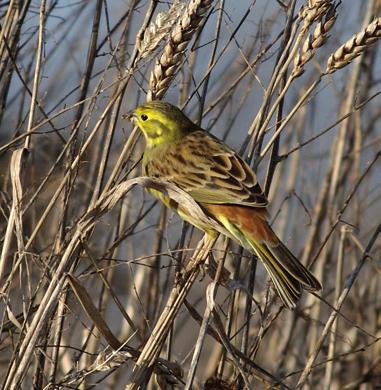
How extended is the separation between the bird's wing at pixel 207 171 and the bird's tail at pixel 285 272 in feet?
0.57

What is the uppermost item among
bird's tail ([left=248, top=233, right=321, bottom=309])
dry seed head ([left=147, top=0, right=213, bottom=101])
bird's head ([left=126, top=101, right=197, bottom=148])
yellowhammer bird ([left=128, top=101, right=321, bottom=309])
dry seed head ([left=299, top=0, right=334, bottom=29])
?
dry seed head ([left=299, top=0, right=334, bottom=29])

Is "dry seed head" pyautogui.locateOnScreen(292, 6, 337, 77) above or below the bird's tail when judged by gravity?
above

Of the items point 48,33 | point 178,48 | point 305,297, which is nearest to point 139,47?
point 178,48

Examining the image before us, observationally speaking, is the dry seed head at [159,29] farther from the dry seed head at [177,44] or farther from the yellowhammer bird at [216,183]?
the yellowhammer bird at [216,183]

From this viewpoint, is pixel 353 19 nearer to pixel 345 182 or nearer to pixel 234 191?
pixel 345 182

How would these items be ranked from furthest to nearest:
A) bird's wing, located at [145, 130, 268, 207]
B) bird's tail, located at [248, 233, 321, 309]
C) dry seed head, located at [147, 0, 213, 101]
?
bird's wing, located at [145, 130, 268, 207]
bird's tail, located at [248, 233, 321, 309]
dry seed head, located at [147, 0, 213, 101]

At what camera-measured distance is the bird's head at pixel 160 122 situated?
305 centimetres

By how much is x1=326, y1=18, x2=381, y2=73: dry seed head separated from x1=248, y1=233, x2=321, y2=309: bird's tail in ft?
2.14

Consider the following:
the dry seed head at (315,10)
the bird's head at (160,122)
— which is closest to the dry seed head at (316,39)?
the dry seed head at (315,10)

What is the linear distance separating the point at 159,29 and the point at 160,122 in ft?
2.34

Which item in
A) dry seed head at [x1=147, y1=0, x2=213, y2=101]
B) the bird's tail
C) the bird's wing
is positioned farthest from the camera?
the bird's wing

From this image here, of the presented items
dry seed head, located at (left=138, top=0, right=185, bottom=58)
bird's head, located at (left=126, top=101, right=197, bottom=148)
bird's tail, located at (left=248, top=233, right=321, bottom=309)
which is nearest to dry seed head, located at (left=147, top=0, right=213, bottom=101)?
dry seed head, located at (left=138, top=0, right=185, bottom=58)

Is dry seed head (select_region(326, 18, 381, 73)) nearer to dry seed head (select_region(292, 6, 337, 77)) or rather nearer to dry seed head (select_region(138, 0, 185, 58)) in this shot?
dry seed head (select_region(292, 6, 337, 77))

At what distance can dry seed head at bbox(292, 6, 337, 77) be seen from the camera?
250 centimetres
